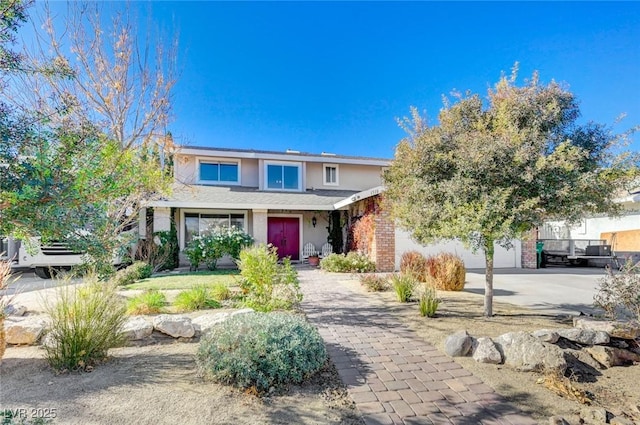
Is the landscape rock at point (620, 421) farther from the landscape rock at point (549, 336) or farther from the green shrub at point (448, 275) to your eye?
the green shrub at point (448, 275)

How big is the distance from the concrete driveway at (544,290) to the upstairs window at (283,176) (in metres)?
9.74

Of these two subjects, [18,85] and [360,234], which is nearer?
[18,85]

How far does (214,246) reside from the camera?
43.8 feet

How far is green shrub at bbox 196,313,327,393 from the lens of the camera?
3.41 meters

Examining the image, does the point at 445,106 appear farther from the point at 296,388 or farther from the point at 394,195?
the point at 296,388

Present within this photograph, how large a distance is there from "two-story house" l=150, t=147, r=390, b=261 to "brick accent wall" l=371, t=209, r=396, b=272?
2.03 metres

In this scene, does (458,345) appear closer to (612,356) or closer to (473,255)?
(612,356)

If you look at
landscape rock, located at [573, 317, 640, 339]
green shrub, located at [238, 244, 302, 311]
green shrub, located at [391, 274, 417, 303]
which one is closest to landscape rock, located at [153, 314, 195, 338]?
green shrub, located at [238, 244, 302, 311]

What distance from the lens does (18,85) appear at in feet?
21.3

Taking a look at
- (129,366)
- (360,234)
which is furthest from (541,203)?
(360,234)

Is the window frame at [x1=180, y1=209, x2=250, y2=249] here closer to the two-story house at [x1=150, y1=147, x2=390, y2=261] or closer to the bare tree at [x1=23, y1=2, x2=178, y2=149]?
the two-story house at [x1=150, y1=147, x2=390, y2=261]

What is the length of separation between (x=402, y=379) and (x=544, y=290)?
773 cm

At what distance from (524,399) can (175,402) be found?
357cm

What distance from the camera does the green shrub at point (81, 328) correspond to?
3799 mm
